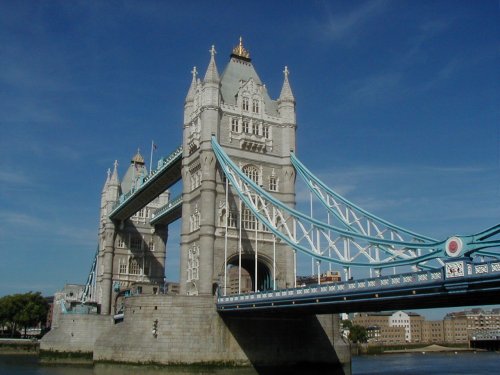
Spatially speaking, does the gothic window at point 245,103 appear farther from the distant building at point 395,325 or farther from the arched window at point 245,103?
the distant building at point 395,325

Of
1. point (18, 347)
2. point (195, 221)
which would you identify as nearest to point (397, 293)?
point (195, 221)

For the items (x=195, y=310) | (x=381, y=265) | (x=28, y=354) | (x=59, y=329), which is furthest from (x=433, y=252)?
(x=28, y=354)

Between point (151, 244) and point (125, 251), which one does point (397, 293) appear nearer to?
point (125, 251)

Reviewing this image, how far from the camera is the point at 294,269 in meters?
43.3

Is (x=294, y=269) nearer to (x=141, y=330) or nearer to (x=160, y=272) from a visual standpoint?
(x=141, y=330)

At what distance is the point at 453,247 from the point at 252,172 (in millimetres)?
24315

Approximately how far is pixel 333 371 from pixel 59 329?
3229 cm

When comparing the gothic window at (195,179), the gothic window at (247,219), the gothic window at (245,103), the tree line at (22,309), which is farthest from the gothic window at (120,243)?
the gothic window at (245,103)

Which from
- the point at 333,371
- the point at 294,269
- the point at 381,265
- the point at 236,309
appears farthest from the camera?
the point at 294,269

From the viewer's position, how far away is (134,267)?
70.8 meters

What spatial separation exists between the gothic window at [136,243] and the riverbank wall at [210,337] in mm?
29286

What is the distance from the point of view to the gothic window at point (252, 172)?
45.0 meters

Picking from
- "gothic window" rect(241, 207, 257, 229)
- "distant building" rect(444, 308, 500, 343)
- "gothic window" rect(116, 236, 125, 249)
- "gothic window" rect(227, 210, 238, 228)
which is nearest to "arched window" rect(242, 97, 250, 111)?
"gothic window" rect(241, 207, 257, 229)

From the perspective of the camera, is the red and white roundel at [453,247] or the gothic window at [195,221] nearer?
the red and white roundel at [453,247]
